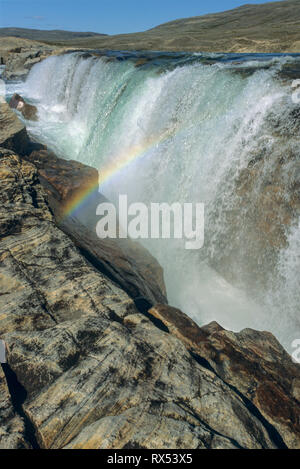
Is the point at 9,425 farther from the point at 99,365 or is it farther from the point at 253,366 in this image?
the point at 253,366

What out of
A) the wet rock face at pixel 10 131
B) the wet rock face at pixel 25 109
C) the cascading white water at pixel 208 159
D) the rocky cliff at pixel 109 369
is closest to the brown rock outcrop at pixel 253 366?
the rocky cliff at pixel 109 369

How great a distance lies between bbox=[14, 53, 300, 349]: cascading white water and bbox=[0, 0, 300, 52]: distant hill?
1245 inches

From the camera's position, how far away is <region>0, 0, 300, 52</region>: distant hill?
4366 centimetres

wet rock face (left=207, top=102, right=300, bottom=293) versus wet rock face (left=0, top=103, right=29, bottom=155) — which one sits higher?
wet rock face (left=0, top=103, right=29, bottom=155)

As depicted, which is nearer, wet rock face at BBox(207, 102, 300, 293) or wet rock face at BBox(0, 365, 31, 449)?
wet rock face at BBox(0, 365, 31, 449)

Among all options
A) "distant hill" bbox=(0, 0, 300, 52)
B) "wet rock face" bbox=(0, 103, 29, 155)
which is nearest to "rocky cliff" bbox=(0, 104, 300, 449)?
"wet rock face" bbox=(0, 103, 29, 155)

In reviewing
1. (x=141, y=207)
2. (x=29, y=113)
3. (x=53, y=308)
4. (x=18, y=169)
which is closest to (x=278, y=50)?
(x=29, y=113)

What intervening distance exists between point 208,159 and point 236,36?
185 ft

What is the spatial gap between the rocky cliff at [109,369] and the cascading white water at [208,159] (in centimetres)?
240

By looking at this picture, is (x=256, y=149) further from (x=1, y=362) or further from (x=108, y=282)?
(x=1, y=362)

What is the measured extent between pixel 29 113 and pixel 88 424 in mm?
19090

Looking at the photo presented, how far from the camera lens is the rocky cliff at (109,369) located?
3.33m

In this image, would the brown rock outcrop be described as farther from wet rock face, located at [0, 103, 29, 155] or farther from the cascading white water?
wet rock face, located at [0, 103, 29, 155]

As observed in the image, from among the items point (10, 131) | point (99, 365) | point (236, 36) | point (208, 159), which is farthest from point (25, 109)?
point (236, 36)
